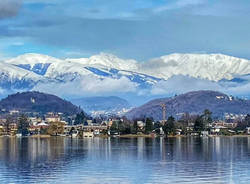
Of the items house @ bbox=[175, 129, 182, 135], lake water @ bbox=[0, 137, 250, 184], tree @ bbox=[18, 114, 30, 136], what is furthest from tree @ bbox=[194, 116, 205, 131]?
lake water @ bbox=[0, 137, 250, 184]

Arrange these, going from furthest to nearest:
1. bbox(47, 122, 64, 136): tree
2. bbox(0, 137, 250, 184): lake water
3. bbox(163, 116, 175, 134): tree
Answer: bbox(47, 122, 64, 136): tree
bbox(163, 116, 175, 134): tree
bbox(0, 137, 250, 184): lake water

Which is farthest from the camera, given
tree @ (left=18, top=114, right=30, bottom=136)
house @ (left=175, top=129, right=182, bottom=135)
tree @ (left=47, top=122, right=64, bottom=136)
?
tree @ (left=18, top=114, right=30, bottom=136)

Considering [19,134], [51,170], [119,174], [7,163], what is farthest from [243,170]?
[19,134]

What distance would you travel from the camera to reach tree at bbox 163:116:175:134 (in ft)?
457

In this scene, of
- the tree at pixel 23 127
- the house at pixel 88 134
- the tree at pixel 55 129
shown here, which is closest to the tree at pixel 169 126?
the house at pixel 88 134

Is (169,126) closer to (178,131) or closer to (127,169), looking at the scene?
(178,131)

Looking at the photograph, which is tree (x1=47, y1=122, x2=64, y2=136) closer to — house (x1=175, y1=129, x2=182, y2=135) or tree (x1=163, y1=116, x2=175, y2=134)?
tree (x1=163, y1=116, x2=175, y2=134)

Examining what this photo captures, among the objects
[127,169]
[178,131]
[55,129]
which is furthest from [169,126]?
[127,169]

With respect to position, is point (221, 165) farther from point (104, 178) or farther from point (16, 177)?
point (16, 177)

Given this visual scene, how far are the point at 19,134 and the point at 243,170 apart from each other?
12111 cm

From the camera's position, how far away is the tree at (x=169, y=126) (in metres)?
139

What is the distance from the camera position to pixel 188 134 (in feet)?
488

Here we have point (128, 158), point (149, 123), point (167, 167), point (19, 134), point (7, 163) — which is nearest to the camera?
point (167, 167)

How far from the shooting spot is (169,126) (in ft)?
461
